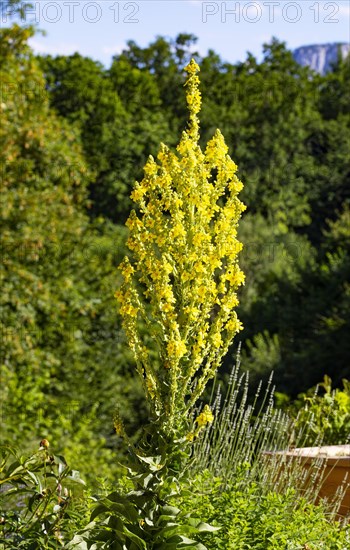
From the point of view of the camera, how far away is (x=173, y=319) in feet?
7.32

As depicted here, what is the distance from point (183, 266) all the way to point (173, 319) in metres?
0.15

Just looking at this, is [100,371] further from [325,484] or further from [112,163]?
[112,163]

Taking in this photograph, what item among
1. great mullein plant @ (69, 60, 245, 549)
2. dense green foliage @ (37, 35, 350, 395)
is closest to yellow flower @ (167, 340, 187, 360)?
great mullein plant @ (69, 60, 245, 549)

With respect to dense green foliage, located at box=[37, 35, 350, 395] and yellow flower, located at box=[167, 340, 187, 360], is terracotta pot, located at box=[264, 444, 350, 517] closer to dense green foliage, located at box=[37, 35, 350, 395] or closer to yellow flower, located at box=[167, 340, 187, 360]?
yellow flower, located at box=[167, 340, 187, 360]

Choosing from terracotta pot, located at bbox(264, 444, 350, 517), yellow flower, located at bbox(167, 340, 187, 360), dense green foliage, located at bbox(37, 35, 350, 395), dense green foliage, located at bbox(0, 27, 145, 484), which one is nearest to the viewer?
yellow flower, located at bbox(167, 340, 187, 360)

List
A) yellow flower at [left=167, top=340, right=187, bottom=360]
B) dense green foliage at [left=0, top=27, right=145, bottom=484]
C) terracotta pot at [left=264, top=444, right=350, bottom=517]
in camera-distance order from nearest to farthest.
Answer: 1. yellow flower at [left=167, top=340, right=187, bottom=360]
2. terracotta pot at [left=264, top=444, right=350, bottom=517]
3. dense green foliage at [left=0, top=27, right=145, bottom=484]

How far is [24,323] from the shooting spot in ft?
24.0

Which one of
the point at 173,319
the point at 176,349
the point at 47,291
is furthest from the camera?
the point at 47,291

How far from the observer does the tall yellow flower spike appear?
2.21 metres

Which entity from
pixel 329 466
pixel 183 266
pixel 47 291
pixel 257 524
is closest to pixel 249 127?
pixel 47 291

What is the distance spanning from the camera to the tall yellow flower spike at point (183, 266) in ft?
7.25

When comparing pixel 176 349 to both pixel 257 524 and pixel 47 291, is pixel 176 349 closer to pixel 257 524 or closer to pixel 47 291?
pixel 257 524

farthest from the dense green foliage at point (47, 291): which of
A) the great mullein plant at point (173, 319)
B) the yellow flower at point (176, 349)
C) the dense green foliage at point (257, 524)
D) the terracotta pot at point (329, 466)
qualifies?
the yellow flower at point (176, 349)

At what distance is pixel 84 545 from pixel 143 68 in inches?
621
